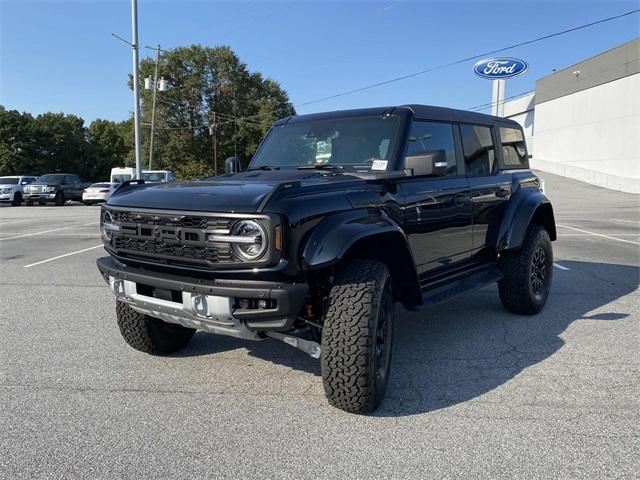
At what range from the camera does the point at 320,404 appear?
333 cm

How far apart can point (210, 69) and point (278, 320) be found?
57023 millimetres

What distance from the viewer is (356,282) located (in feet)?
10.4

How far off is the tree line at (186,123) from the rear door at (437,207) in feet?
158

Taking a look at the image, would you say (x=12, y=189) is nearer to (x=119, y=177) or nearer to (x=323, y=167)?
(x=119, y=177)

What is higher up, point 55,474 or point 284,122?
point 284,122

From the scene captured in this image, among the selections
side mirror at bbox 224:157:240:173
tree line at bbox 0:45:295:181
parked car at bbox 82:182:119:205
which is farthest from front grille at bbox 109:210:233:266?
tree line at bbox 0:45:295:181

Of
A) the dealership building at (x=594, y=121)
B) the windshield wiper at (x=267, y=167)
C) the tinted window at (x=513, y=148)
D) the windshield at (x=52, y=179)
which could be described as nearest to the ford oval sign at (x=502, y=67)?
the dealership building at (x=594, y=121)

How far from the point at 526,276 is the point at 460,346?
3.78 ft

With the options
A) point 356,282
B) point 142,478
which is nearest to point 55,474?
point 142,478

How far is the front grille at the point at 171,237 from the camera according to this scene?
2.97 m

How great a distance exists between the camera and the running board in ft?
13.3

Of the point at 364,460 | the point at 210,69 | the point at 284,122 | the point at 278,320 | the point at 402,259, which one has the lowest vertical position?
the point at 364,460

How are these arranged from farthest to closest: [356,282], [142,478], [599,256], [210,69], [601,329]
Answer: [210,69] < [599,256] < [601,329] < [356,282] < [142,478]

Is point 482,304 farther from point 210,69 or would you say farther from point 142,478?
point 210,69
